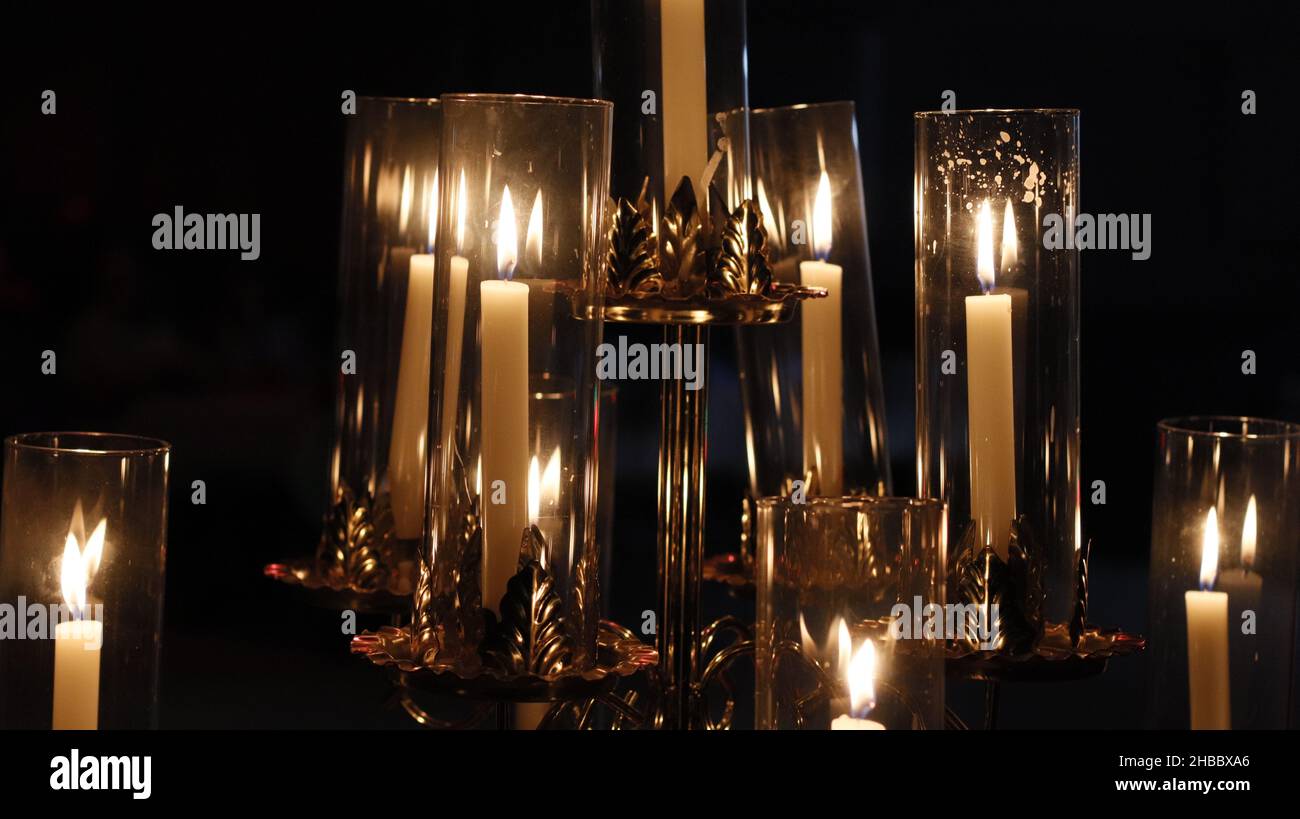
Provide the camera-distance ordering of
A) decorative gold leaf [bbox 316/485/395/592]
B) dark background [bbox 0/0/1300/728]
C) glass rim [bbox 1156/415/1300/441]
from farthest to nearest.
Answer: dark background [bbox 0/0/1300/728] < decorative gold leaf [bbox 316/485/395/592] < glass rim [bbox 1156/415/1300/441]

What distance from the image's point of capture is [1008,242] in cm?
105

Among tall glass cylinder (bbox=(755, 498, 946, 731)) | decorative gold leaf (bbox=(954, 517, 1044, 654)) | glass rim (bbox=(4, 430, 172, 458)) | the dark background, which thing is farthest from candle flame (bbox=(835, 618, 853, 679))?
the dark background

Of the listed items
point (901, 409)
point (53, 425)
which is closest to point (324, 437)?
point (53, 425)

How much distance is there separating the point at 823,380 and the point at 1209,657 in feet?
1.21

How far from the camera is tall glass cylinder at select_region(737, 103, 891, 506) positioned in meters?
1.25

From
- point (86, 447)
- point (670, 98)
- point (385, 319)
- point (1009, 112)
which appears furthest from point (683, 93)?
point (86, 447)

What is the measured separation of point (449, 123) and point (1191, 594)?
553 millimetres

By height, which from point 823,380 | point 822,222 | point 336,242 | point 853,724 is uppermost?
point 336,242

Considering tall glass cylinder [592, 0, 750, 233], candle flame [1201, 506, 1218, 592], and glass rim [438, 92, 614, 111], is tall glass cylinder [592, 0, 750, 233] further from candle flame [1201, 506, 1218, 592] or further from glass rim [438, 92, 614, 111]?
candle flame [1201, 506, 1218, 592]

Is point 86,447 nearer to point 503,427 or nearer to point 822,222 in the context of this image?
point 503,427

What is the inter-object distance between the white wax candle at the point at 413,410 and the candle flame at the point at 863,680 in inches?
16.0

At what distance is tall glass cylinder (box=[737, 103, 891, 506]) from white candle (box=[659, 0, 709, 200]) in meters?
0.20

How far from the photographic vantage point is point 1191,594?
1.02m

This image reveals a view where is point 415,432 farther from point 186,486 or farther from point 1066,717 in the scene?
point 186,486
